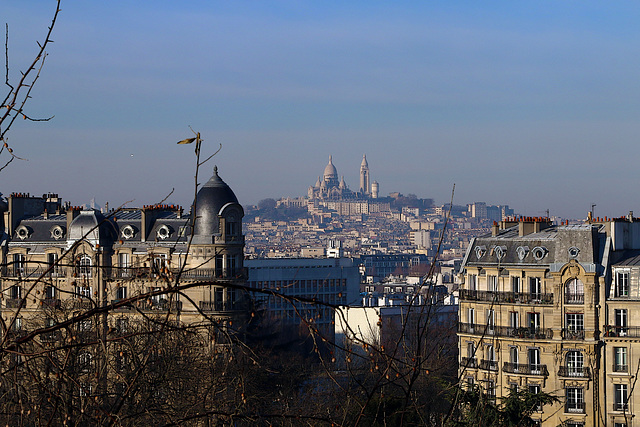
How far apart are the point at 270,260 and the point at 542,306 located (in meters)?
64.5

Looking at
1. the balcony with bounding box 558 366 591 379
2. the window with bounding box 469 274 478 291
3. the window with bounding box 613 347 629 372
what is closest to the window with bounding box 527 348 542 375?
the balcony with bounding box 558 366 591 379

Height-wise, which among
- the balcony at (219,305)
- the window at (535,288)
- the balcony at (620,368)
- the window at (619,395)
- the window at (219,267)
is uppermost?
the window at (219,267)

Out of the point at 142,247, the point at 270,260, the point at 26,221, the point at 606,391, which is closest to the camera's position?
the point at 606,391

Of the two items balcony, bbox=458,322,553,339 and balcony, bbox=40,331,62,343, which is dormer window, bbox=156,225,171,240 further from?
balcony, bbox=40,331,62,343

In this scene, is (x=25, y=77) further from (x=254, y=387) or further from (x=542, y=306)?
(x=542, y=306)

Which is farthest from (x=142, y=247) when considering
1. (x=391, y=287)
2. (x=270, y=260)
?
(x=391, y=287)

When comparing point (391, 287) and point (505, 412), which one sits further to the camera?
point (391, 287)

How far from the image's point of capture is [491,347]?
3844 cm

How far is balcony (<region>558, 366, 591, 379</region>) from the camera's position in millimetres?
36062

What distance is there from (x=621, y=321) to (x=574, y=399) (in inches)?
120

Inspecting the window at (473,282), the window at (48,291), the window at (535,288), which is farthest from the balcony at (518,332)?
the window at (48,291)

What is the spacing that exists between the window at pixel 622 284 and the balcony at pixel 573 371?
2.77 m

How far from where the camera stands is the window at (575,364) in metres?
36.2

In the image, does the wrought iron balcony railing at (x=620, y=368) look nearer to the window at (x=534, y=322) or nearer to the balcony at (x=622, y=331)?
the balcony at (x=622, y=331)
